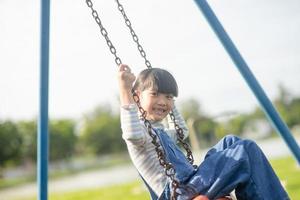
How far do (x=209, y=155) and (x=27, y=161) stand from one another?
30.7 meters

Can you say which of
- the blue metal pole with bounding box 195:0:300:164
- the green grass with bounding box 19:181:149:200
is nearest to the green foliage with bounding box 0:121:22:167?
the green grass with bounding box 19:181:149:200

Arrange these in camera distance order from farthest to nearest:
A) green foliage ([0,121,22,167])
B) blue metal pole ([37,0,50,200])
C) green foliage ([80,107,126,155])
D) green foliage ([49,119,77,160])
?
1. green foliage ([80,107,126,155])
2. green foliage ([49,119,77,160])
3. green foliage ([0,121,22,167])
4. blue metal pole ([37,0,50,200])

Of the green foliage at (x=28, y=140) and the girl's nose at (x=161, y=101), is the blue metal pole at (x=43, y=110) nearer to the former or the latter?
the girl's nose at (x=161, y=101)

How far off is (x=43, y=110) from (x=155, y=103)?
55 cm

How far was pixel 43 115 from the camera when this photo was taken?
6.82ft

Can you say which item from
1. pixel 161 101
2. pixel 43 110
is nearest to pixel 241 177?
pixel 161 101

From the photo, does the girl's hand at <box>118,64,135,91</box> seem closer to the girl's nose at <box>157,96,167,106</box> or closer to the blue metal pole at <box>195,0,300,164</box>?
the girl's nose at <box>157,96,167,106</box>

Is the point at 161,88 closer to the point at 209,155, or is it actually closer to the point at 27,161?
the point at 209,155

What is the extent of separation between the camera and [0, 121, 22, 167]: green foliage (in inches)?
1168

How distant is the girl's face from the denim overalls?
27 cm

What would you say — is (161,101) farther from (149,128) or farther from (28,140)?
(28,140)

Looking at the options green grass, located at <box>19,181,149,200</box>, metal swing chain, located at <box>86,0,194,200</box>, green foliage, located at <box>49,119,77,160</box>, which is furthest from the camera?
green foliage, located at <box>49,119,77,160</box>

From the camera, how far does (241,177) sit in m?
1.67

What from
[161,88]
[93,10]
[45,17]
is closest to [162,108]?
[161,88]
